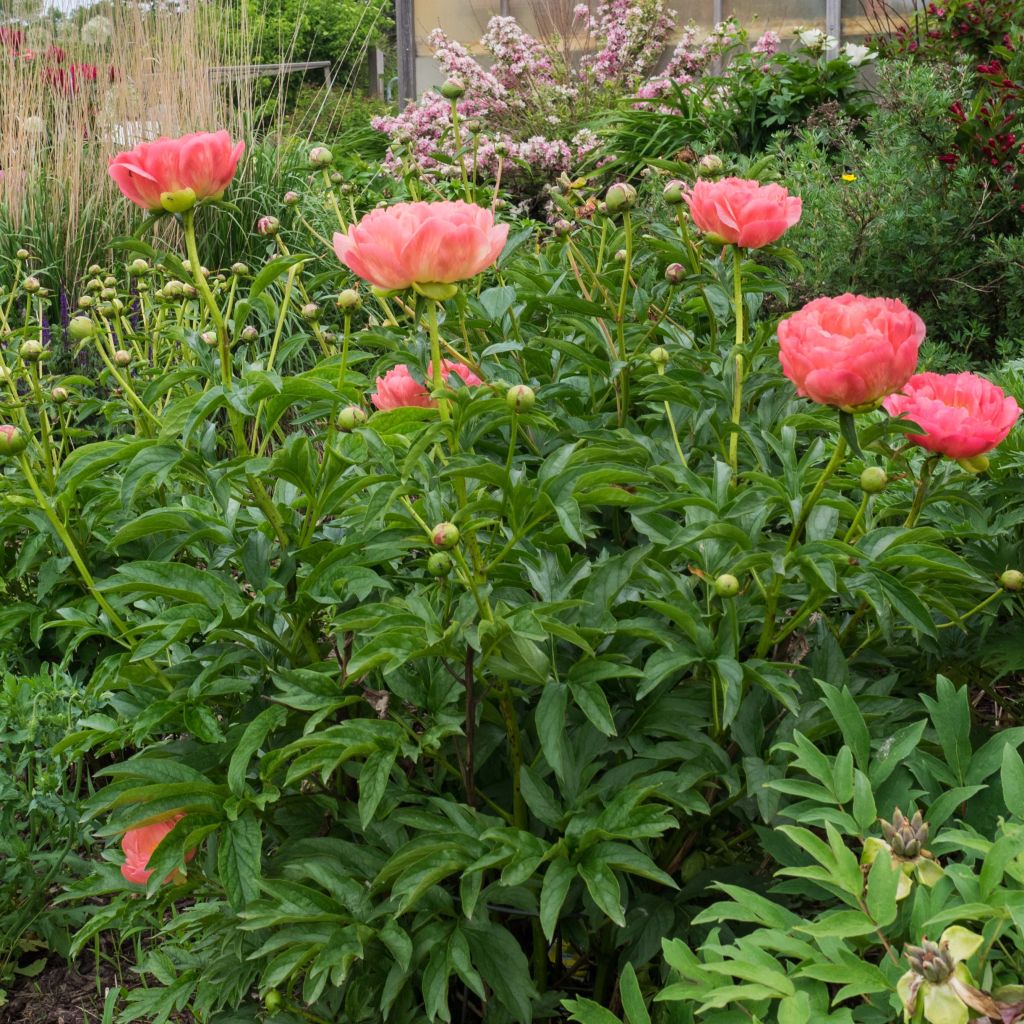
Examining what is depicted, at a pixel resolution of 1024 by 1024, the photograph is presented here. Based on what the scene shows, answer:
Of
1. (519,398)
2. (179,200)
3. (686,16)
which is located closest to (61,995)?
(179,200)

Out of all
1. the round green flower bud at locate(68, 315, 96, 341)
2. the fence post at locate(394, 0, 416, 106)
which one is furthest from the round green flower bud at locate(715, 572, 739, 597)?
the fence post at locate(394, 0, 416, 106)

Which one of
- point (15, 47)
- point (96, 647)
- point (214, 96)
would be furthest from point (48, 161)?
point (96, 647)

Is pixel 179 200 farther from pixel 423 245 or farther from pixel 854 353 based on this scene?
pixel 854 353

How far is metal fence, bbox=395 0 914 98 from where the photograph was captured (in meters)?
7.76

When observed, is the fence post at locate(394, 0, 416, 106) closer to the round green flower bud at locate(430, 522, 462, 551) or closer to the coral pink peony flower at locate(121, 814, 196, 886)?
the coral pink peony flower at locate(121, 814, 196, 886)

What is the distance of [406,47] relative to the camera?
874cm

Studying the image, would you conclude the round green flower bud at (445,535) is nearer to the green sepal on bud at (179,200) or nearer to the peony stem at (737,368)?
the peony stem at (737,368)

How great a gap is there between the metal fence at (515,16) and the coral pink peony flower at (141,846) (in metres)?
7.68

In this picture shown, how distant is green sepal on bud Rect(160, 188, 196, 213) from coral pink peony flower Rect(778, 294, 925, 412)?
0.72 metres

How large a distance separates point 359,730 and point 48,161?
427 cm

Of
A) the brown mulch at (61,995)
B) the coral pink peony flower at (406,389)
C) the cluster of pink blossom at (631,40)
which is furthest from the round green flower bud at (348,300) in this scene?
the cluster of pink blossom at (631,40)

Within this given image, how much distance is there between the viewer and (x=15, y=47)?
5.62m

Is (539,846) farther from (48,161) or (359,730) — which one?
(48,161)

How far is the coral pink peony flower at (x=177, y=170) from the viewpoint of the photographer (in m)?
1.34
